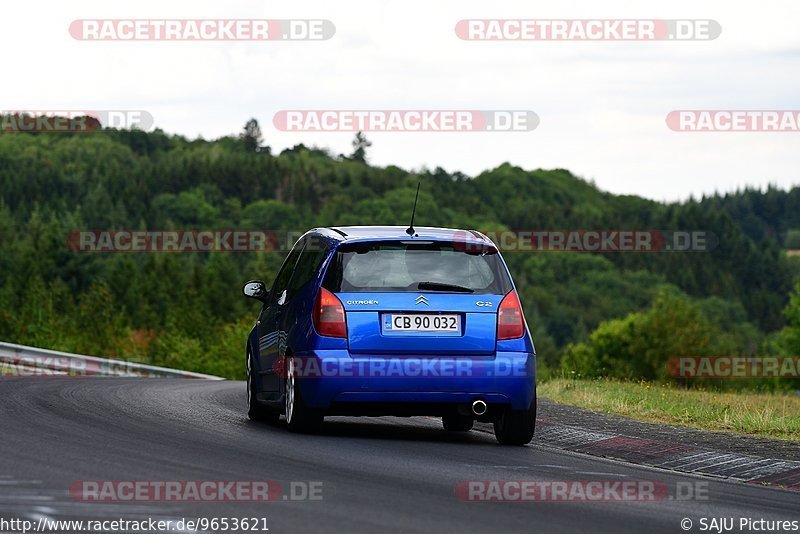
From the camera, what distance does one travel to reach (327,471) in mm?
8867

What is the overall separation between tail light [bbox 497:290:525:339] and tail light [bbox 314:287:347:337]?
1250 millimetres

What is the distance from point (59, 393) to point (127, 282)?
122758 mm

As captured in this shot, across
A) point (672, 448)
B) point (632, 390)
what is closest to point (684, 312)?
point (632, 390)

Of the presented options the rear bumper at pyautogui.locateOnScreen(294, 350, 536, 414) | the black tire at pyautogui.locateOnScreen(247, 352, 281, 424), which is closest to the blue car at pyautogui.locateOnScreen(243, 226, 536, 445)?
the rear bumper at pyautogui.locateOnScreen(294, 350, 536, 414)

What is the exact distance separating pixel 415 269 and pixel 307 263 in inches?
48.7

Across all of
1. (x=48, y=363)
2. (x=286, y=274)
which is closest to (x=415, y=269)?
(x=286, y=274)

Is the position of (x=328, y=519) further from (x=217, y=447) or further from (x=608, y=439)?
(x=608, y=439)

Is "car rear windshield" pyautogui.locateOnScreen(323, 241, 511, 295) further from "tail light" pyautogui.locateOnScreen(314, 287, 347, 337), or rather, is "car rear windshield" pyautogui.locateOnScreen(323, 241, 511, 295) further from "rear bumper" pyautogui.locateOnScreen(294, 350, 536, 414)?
"rear bumper" pyautogui.locateOnScreen(294, 350, 536, 414)

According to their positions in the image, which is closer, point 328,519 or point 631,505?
point 328,519

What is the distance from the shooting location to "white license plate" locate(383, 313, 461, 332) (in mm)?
11070

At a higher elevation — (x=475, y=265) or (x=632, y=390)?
(x=475, y=265)

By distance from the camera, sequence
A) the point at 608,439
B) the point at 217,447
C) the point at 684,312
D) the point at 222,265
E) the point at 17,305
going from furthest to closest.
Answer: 1. the point at 222,265
2. the point at 684,312
3. the point at 17,305
4. the point at 608,439
5. the point at 217,447

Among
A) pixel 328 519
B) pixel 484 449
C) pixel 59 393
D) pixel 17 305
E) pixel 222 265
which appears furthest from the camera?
pixel 222 265

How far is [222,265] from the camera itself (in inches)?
5827
